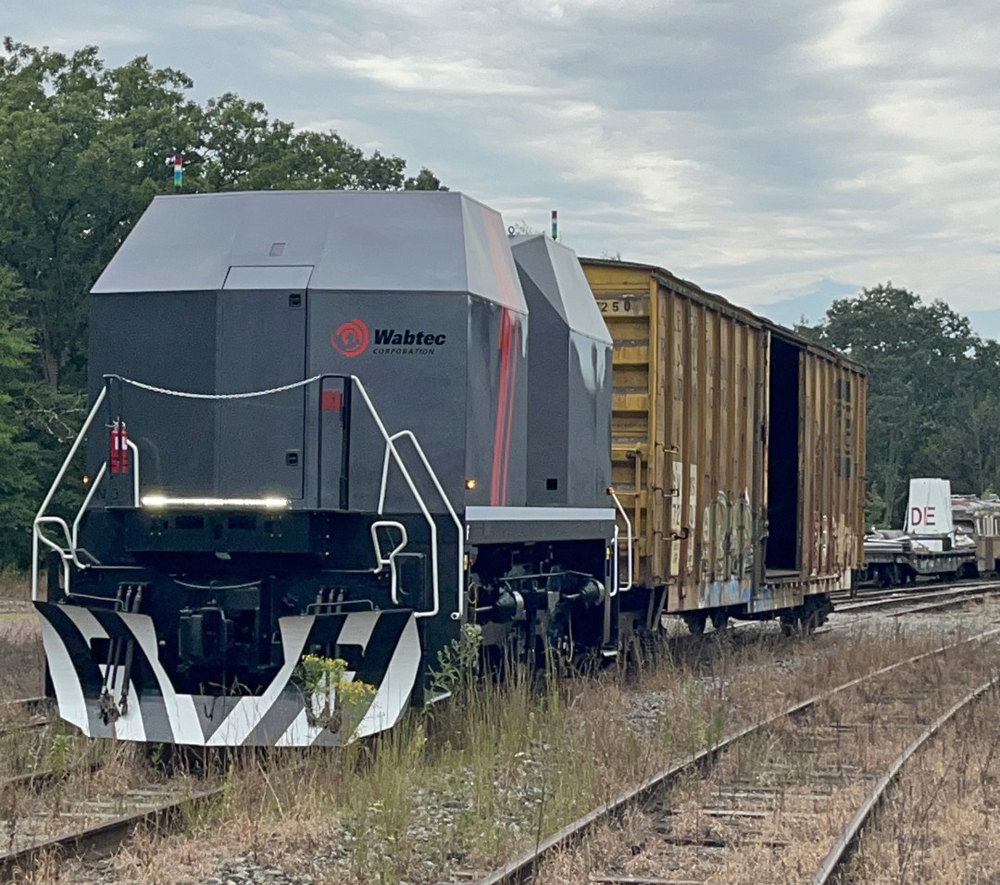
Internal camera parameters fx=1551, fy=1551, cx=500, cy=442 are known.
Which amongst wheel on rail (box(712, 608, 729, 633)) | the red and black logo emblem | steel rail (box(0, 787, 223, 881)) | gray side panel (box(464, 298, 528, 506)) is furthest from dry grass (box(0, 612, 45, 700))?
wheel on rail (box(712, 608, 729, 633))

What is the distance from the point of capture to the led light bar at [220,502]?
869cm

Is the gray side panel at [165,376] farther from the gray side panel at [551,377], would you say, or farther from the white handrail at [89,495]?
the gray side panel at [551,377]

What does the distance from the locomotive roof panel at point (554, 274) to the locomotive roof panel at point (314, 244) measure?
4.04ft

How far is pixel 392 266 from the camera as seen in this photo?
364 inches

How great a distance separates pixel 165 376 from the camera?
30.1ft

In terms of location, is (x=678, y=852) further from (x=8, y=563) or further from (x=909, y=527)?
(x=909, y=527)

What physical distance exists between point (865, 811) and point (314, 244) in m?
4.53

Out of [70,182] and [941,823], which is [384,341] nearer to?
[941,823]

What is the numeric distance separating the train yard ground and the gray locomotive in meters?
0.40

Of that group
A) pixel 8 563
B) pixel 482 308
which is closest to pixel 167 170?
pixel 8 563

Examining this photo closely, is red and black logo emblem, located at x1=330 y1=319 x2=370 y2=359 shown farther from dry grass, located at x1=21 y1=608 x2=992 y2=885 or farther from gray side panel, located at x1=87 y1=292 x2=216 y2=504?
dry grass, located at x1=21 y1=608 x2=992 y2=885

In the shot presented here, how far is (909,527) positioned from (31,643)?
29.3m

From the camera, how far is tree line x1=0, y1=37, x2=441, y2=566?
29.2 meters

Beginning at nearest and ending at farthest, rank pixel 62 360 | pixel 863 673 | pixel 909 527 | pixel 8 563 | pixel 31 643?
pixel 863 673, pixel 31 643, pixel 8 563, pixel 62 360, pixel 909 527
